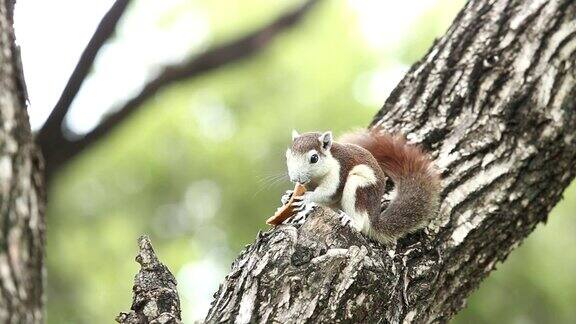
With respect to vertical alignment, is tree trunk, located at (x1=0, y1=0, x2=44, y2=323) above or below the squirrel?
below

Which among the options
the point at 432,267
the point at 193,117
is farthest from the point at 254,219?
the point at 432,267

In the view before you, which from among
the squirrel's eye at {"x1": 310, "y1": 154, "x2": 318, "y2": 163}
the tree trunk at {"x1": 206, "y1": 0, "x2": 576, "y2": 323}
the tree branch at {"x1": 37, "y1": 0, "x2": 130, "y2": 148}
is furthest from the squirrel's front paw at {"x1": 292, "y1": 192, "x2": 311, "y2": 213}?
the tree branch at {"x1": 37, "y1": 0, "x2": 130, "y2": 148}

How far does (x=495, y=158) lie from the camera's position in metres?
2.63

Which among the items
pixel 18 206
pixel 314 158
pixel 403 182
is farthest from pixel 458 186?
pixel 18 206

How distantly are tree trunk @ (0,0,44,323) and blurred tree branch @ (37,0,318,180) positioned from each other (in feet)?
3.44

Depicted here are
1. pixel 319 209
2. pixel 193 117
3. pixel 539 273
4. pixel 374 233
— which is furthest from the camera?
pixel 193 117

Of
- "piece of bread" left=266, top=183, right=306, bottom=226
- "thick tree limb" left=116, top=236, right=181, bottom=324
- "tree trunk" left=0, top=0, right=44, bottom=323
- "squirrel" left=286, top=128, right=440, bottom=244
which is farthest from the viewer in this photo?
"squirrel" left=286, top=128, right=440, bottom=244

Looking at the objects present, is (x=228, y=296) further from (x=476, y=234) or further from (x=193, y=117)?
(x=193, y=117)

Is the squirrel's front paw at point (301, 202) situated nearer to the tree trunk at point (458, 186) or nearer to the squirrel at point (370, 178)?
the squirrel at point (370, 178)

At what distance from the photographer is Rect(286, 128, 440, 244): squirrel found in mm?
2434

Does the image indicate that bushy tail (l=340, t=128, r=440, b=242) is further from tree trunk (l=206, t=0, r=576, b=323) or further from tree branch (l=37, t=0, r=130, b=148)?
tree branch (l=37, t=0, r=130, b=148)

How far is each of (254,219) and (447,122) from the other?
131 inches

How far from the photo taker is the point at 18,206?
1.29m

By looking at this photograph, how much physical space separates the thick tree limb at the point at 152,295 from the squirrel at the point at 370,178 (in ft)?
1.73
